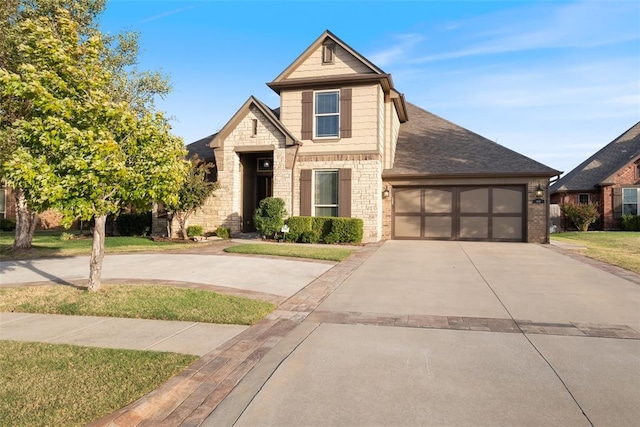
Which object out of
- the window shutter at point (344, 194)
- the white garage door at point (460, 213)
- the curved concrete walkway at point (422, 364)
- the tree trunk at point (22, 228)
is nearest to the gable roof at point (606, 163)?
the white garage door at point (460, 213)

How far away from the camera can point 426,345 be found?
459 cm

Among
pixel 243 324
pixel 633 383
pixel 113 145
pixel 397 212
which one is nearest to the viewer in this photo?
pixel 633 383

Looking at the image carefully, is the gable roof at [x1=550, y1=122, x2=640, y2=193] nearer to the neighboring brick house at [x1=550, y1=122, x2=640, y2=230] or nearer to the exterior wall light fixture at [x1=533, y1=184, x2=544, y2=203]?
the neighboring brick house at [x1=550, y1=122, x2=640, y2=230]

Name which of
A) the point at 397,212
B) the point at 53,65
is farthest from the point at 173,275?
the point at 397,212

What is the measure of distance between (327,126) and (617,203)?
2115cm

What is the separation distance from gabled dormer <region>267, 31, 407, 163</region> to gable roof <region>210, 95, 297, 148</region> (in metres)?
0.65

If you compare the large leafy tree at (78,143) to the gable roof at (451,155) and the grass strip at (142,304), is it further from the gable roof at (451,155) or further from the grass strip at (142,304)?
the gable roof at (451,155)

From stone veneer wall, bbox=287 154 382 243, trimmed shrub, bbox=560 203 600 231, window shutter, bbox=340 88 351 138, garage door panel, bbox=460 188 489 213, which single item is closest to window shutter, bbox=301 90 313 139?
stone veneer wall, bbox=287 154 382 243

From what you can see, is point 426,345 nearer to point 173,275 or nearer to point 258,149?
point 173,275

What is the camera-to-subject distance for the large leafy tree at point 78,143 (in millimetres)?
5961

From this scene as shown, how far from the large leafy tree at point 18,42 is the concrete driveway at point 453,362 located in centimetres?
966

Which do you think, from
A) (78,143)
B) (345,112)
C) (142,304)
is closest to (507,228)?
(345,112)

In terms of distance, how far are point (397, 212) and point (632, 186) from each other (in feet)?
Answer: 59.5

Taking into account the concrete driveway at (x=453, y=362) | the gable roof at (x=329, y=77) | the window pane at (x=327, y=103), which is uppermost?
the gable roof at (x=329, y=77)
